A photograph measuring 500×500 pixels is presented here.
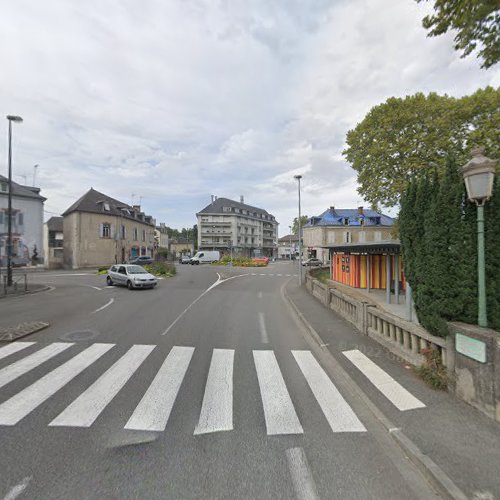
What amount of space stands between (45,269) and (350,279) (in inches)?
1418

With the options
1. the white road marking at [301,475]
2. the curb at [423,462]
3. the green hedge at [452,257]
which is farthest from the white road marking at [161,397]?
the green hedge at [452,257]

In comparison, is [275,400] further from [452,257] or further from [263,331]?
[263,331]

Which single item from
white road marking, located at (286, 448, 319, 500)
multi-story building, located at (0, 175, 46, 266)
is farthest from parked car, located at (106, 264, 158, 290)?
multi-story building, located at (0, 175, 46, 266)

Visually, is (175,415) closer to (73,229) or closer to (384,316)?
(384,316)

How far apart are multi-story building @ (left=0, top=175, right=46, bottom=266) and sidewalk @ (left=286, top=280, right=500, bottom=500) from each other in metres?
34.1

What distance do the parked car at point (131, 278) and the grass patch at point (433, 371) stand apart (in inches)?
608

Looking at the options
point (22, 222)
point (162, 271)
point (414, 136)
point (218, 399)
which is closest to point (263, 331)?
point (218, 399)

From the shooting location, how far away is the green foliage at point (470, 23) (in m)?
4.66

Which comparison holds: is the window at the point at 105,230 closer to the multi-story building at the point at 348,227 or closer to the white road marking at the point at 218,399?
the multi-story building at the point at 348,227

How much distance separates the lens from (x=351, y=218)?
171 feet

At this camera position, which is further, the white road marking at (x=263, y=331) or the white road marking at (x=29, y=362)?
the white road marking at (x=263, y=331)

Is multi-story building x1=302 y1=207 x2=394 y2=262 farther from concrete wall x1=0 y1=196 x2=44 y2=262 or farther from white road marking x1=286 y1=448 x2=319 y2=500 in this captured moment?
white road marking x1=286 y1=448 x2=319 y2=500

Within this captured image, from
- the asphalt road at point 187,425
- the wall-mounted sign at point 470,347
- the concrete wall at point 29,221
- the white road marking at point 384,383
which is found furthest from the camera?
the concrete wall at point 29,221

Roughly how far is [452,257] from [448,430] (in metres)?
2.51
